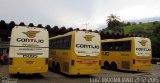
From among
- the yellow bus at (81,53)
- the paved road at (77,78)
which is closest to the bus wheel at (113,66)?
the paved road at (77,78)

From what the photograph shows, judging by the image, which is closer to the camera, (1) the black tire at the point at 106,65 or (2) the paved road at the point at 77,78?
(2) the paved road at the point at 77,78

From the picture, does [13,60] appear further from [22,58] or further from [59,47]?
[59,47]

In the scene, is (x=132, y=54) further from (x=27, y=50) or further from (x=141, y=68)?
(x=27, y=50)

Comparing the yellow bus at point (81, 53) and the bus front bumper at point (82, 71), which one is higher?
the yellow bus at point (81, 53)

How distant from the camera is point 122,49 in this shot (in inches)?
995

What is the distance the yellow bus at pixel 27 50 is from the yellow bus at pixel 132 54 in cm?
884

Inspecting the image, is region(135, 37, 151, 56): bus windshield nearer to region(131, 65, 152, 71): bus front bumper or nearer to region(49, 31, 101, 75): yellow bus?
region(131, 65, 152, 71): bus front bumper

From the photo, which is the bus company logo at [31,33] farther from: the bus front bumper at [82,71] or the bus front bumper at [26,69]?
the bus front bumper at [82,71]

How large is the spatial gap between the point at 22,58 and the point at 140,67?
1106 cm

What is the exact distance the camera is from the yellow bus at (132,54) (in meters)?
24.0

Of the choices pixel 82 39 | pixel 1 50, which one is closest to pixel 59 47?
pixel 82 39

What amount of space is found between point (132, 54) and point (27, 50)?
9.96m

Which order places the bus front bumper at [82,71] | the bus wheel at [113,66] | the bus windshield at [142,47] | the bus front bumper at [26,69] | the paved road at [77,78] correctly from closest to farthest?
the bus front bumper at [26,69], the paved road at [77,78], the bus front bumper at [82,71], the bus windshield at [142,47], the bus wheel at [113,66]

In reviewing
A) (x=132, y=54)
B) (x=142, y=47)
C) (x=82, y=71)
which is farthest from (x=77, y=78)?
(x=142, y=47)
